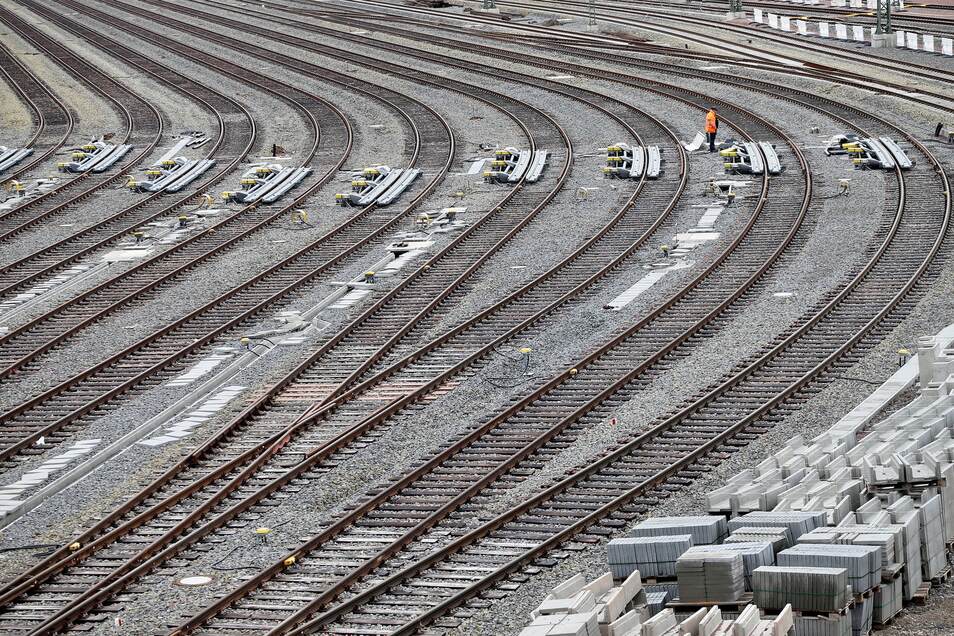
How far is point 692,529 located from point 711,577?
1023 mm

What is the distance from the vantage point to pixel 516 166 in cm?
3384

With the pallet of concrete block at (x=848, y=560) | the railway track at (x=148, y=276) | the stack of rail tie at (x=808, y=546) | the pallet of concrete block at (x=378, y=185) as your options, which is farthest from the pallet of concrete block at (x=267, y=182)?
the pallet of concrete block at (x=848, y=560)

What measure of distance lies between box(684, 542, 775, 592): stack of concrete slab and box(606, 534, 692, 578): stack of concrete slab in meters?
0.24

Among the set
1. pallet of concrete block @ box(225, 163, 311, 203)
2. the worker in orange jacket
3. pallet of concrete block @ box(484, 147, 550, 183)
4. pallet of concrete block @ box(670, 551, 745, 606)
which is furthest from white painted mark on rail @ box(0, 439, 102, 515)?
the worker in orange jacket

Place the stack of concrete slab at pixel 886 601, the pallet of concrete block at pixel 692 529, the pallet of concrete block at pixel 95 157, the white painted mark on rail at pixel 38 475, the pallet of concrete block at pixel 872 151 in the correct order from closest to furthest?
the stack of concrete slab at pixel 886 601, the pallet of concrete block at pixel 692 529, the white painted mark on rail at pixel 38 475, the pallet of concrete block at pixel 872 151, the pallet of concrete block at pixel 95 157

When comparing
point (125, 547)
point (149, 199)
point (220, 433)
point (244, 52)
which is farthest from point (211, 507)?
point (244, 52)

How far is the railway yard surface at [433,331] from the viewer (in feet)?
43.2

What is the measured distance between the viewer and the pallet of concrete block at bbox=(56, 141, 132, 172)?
35625 millimetres

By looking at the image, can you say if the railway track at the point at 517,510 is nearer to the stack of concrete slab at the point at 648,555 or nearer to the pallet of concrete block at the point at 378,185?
the stack of concrete slab at the point at 648,555

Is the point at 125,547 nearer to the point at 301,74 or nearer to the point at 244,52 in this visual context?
the point at 301,74

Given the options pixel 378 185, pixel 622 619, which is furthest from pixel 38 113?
pixel 622 619

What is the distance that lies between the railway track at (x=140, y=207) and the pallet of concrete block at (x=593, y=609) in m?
11.5

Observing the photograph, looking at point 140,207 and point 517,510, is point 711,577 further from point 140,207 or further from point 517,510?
point 140,207

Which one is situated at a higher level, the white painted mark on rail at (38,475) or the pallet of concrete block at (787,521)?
the white painted mark on rail at (38,475)
